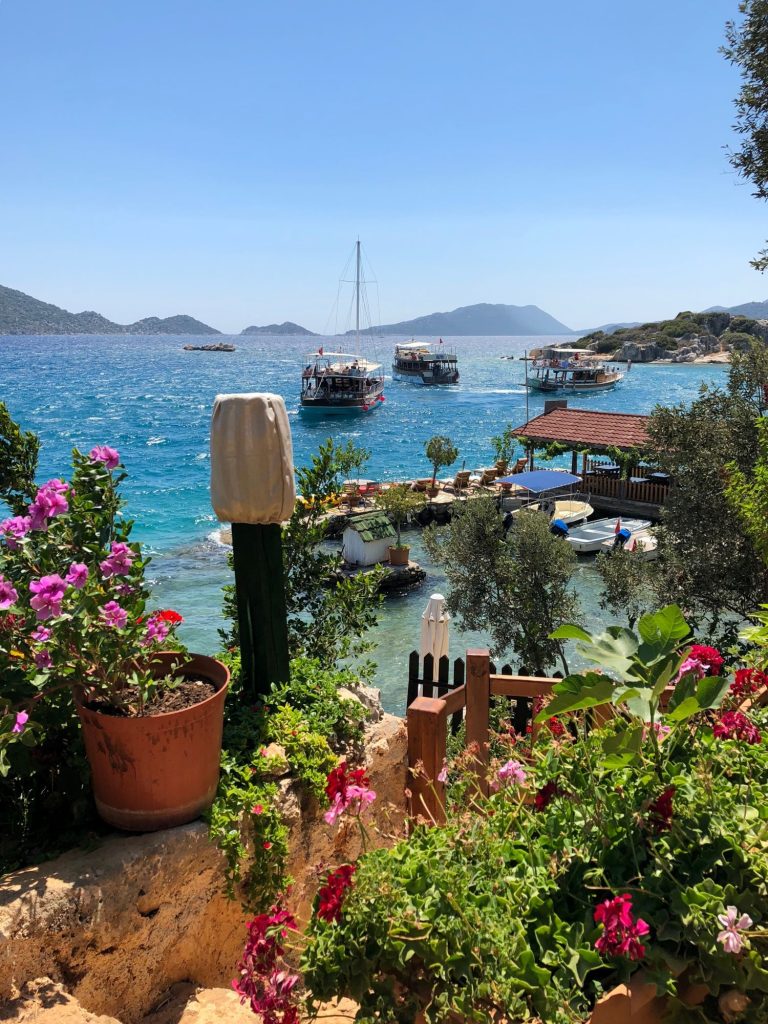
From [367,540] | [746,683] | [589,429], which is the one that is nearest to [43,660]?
[746,683]

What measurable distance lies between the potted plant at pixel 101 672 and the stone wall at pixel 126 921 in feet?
0.50

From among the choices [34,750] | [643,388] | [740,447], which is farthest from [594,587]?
[643,388]

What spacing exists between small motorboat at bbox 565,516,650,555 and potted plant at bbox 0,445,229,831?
52.0 ft

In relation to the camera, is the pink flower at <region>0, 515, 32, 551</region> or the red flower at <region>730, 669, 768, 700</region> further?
the red flower at <region>730, 669, 768, 700</region>

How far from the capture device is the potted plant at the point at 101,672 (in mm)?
2357

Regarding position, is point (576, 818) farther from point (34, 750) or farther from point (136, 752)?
point (34, 750)

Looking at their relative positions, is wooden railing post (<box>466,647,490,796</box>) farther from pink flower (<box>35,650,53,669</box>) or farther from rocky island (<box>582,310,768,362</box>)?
rocky island (<box>582,310,768,362</box>)

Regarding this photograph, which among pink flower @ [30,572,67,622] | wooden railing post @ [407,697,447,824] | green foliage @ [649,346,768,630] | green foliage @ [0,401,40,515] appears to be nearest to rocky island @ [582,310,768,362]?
green foliage @ [649,346,768,630]

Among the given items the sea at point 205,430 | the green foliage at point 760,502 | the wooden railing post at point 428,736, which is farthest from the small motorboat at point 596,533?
the wooden railing post at point 428,736

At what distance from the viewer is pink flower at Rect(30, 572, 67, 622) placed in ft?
7.15

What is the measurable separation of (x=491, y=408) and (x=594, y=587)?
60459 millimetres

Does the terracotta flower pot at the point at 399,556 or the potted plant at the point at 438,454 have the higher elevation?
the potted plant at the point at 438,454

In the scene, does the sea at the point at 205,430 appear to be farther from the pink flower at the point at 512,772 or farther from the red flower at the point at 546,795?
the red flower at the point at 546,795

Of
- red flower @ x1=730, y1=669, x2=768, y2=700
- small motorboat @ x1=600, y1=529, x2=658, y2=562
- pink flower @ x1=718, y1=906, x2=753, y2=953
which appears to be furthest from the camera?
small motorboat @ x1=600, y1=529, x2=658, y2=562
